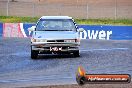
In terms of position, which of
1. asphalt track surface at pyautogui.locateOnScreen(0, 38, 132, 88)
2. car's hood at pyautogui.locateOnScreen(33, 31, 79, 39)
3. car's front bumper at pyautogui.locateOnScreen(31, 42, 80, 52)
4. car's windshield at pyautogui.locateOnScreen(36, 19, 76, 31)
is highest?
car's windshield at pyautogui.locateOnScreen(36, 19, 76, 31)

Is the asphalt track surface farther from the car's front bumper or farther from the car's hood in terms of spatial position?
the car's hood

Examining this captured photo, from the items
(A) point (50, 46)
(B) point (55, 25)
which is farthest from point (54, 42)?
(B) point (55, 25)

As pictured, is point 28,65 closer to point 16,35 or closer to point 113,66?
point 113,66

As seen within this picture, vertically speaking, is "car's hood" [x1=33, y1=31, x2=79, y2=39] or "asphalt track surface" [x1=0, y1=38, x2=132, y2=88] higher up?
"car's hood" [x1=33, y1=31, x2=79, y2=39]

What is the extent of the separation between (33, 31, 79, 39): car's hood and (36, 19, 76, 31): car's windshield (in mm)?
419

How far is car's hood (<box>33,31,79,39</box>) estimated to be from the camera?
680 inches

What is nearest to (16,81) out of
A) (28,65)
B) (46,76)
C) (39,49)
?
(46,76)

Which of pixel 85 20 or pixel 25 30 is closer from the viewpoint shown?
pixel 25 30

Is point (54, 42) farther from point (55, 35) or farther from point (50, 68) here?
point (50, 68)

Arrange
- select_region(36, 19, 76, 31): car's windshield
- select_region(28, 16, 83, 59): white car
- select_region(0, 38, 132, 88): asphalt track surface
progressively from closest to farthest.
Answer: select_region(0, 38, 132, 88): asphalt track surface → select_region(28, 16, 83, 59): white car → select_region(36, 19, 76, 31): car's windshield

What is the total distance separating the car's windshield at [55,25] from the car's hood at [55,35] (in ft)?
1.37

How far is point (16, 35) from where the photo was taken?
32.4 meters

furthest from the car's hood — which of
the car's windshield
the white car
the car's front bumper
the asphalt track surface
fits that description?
the asphalt track surface

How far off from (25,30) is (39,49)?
1556 centimetres
